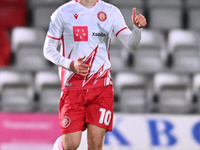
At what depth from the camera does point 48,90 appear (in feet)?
18.0

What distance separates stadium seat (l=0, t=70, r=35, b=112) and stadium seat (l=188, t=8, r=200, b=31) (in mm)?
2765


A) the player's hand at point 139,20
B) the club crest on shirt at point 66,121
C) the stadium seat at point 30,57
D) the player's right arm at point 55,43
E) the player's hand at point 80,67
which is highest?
the player's hand at point 139,20

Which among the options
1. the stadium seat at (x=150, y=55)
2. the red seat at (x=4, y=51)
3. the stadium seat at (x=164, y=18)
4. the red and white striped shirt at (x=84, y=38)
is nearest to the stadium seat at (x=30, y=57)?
the red seat at (x=4, y=51)

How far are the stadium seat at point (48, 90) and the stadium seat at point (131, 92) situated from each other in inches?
31.7

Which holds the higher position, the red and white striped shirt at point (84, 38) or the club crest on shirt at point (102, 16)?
the club crest on shirt at point (102, 16)

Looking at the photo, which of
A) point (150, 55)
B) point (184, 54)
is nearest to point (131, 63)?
point (150, 55)

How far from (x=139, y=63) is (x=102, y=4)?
2.71 m

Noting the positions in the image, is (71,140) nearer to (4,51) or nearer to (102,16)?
(102,16)

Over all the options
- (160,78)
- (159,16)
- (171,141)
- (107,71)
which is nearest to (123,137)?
(171,141)

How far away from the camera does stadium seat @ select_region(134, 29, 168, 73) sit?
595cm

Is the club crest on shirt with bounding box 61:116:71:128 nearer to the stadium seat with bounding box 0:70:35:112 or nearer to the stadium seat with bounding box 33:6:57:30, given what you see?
the stadium seat with bounding box 0:70:35:112

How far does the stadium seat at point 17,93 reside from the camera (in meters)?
5.38

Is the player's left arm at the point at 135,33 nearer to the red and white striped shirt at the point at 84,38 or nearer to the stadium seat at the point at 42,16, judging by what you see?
the red and white striped shirt at the point at 84,38

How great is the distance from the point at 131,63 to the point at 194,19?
132cm
